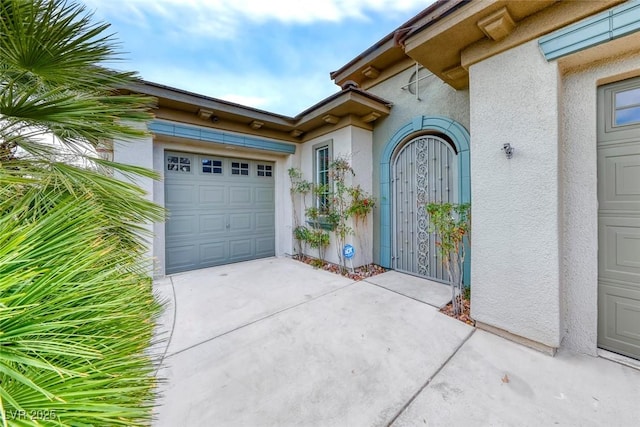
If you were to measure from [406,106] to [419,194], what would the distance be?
5.94 feet

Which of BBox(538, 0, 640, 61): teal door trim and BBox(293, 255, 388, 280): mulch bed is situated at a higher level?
BBox(538, 0, 640, 61): teal door trim

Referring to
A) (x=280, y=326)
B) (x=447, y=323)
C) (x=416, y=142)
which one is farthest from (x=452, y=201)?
(x=280, y=326)

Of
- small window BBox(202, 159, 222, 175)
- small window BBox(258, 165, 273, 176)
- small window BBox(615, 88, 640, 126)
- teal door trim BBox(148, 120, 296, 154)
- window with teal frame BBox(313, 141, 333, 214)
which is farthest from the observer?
small window BBox(258, 165, 273, 176)

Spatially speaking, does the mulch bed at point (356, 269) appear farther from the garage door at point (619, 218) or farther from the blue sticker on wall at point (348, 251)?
the garage door at point (619, 218)

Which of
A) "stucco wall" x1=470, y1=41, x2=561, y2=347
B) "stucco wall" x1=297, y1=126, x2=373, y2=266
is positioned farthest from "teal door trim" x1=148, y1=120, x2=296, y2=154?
"stucco wall" x1=470, y1=41, x2=561, y2=347

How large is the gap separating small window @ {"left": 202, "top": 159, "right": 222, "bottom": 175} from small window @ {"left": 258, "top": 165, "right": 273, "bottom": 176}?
1.01m

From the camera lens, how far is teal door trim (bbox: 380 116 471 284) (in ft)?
12.6

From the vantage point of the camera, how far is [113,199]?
1.41 metres

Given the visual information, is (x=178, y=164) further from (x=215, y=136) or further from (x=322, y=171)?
(x=322, y=171)

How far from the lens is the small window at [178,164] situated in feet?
16.9

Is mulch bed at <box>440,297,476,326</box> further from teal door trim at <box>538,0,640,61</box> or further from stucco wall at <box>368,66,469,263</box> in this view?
teal door trim at <box>538,0,640,61</box>

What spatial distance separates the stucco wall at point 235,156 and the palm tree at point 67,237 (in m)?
3.34

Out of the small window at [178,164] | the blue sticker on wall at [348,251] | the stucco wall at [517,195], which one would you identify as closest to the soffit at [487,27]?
the stucco wall at [517,195]

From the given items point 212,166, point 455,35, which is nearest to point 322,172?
point 212,166
